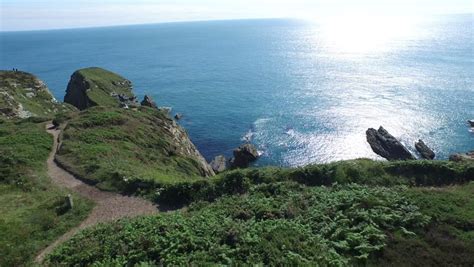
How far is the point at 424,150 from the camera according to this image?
7288 cm

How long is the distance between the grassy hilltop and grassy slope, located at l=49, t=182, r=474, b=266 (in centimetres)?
6

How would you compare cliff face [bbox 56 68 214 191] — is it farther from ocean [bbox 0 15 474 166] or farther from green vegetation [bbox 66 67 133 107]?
green vegetation [bbox 66 67 133 107]

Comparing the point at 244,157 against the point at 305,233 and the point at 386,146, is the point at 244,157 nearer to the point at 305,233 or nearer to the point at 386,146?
the point at 386,146

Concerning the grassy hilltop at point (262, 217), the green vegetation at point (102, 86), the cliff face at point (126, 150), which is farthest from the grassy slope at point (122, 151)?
the green vegetation at point (102, 86)

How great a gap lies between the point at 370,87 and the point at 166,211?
11611cm

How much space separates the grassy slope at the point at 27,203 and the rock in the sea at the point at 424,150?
64.3m

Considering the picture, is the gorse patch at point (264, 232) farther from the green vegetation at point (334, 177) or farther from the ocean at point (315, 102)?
the ocean at point (315, 102)

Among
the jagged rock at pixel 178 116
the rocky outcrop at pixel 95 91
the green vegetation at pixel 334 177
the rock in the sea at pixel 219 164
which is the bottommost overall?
the rock in the sea at pixel 219 164

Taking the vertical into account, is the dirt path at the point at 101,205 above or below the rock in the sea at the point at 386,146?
above

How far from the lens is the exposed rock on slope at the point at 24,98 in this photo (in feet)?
226

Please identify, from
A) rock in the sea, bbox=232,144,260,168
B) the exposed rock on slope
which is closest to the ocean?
rock in the sea, bbox=232,144,260,168

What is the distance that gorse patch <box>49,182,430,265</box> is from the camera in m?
19.6

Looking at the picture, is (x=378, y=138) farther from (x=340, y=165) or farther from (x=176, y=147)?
(x=340, y=165)

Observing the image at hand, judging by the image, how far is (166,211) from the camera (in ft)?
96.3
